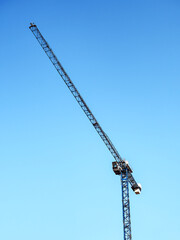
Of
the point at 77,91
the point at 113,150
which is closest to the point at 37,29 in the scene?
the point at 77,91

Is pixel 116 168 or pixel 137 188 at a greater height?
pixel 116 168

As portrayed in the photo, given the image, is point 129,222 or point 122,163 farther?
point 122,163

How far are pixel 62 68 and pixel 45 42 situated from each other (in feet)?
20.0

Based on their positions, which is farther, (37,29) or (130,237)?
(37,29)

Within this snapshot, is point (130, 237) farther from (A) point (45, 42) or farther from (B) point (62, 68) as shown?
(A) point (45, 42)

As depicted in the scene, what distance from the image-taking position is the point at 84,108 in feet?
248

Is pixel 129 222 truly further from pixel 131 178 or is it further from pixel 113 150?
pixel 113 150

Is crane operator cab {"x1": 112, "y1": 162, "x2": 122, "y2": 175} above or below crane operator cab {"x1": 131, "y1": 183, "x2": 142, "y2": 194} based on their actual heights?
above

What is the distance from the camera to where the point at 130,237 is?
69875 millimetres

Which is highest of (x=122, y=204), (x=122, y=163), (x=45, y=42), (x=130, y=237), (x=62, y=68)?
(x=45, y=42)

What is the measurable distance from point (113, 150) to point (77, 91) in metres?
13.5

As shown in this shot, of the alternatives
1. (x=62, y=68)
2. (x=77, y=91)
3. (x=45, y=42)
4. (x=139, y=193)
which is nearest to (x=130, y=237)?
(x=139, y=193)

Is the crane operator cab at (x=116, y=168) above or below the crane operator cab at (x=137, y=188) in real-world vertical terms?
above

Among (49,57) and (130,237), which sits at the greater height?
(49,57)
